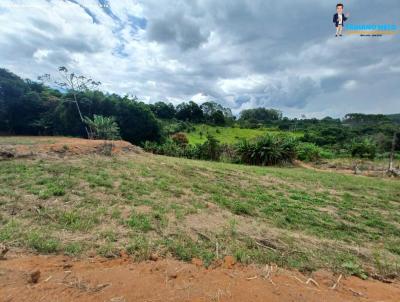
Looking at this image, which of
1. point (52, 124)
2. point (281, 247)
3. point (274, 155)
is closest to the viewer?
point (281, 247)

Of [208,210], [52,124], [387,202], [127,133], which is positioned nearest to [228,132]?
[127,133]

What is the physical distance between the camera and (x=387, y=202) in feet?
25.2

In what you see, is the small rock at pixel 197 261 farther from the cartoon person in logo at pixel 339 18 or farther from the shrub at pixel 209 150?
the shrub at pixel 209 150

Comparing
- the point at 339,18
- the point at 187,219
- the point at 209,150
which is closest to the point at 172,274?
the point at 187,219

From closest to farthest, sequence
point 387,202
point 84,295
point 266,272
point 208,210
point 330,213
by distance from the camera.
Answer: point 84,295, point 266,272, point 208,210, point 330,213, point 387,202

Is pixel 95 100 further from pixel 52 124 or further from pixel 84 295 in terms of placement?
pixel 84 295

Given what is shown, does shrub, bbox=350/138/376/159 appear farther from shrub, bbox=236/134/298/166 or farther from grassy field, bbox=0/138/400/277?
grassy field, bbox=0/138/400/277

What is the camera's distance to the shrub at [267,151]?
66.2 feet

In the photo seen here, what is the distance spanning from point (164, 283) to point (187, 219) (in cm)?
206

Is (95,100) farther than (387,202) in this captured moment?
Yes

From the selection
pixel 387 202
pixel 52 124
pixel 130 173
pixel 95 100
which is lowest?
pixel 387 202

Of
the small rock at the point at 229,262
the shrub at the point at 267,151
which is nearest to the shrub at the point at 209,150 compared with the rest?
the shrub at the point at 267,151

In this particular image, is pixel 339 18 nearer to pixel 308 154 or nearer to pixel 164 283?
→ pixel 164 283

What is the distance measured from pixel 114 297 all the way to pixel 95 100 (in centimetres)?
2556
